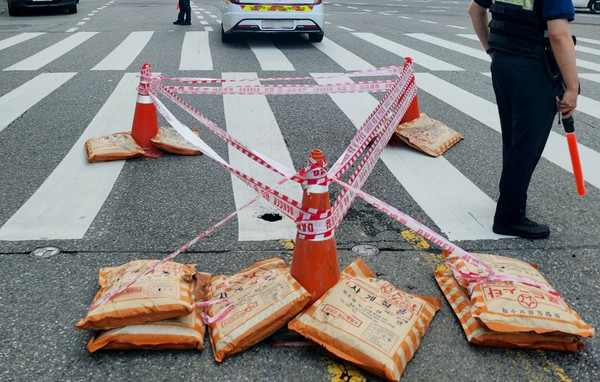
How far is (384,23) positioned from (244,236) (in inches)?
541

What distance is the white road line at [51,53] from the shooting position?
9547 mm

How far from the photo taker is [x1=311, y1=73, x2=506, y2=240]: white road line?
4.21 m

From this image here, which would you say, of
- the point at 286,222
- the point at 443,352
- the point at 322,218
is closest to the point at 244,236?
the point at 286,222

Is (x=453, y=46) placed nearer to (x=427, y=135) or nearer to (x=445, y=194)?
(x=427, y=135)

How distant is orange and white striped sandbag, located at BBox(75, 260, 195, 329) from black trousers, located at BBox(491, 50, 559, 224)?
2.22 metres

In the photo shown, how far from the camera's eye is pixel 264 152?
18.6 ft

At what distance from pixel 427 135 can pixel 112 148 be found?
3040 mm

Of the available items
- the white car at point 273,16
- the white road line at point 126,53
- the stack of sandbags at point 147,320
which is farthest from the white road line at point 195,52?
the stack of sandbags at point 147,320

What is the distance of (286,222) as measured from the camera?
4242 millimetres

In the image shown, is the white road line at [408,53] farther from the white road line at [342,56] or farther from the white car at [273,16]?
the white car at [273,16]

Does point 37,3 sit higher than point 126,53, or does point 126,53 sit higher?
point 37,3

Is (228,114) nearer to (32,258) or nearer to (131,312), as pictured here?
(32,258)

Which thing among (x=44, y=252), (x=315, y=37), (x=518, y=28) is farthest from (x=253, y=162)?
(x=315, y=37)

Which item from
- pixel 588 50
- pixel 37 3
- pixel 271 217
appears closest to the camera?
pixel 271 217
